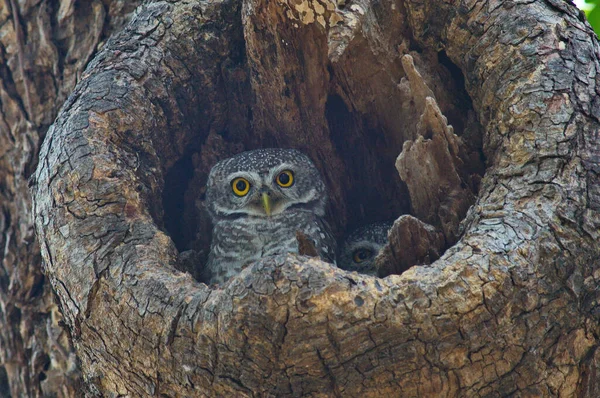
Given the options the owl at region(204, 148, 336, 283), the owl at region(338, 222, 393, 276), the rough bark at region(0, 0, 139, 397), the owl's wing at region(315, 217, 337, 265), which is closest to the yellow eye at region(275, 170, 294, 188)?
the owl at region(204, 148, 336, 283)

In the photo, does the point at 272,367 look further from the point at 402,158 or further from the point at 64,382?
the point at 64,382

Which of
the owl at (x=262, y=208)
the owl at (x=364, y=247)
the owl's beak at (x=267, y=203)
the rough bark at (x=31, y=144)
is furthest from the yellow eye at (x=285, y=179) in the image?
the rough bark at (x=31, y=144)

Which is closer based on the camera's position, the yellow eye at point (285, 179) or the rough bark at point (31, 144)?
the rough bark at point (31, 144)

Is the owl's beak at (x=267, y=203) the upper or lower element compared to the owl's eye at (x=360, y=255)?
upper

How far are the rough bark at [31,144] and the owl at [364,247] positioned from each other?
4.92ft

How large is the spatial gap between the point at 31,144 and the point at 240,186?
44.4 inches

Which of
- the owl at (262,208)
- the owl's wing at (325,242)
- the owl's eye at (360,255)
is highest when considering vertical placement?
the owl at (262,208)

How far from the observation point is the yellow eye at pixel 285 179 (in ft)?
10.8

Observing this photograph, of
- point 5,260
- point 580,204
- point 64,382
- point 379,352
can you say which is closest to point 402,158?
point 580,204

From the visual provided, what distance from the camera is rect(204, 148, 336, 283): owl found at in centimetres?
324

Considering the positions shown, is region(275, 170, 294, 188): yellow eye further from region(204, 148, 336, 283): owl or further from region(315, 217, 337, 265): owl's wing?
region(315, 217, 337, 265): owl's wing

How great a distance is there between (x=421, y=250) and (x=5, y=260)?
214 centimetres

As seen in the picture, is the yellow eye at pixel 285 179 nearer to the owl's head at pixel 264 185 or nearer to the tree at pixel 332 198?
the owl's head at pixel 264 185

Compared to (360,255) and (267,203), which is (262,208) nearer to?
(267,203)
